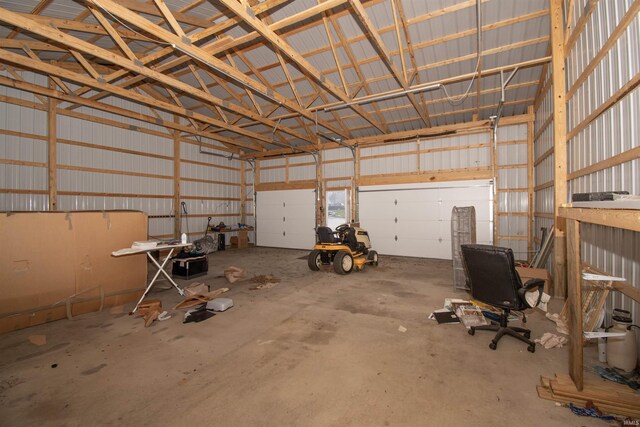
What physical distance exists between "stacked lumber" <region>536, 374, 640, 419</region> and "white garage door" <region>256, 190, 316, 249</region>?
8939 millimetres

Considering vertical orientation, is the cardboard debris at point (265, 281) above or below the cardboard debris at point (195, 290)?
below

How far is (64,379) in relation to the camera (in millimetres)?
2455

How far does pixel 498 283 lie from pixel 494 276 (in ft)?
0.29

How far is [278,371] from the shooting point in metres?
2.57

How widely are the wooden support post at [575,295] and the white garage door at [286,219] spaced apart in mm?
8976

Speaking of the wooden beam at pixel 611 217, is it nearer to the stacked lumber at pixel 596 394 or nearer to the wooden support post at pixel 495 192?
the stacked lumber at pixel 596 394

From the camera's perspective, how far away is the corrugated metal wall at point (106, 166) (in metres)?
6.40

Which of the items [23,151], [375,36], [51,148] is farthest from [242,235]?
[375,36]

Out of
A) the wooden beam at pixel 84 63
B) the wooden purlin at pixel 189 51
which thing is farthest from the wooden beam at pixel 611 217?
the wooden beam at pixel 84 63

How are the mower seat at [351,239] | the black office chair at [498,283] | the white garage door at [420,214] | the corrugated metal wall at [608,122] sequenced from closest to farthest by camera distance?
the corrugated metal wall at [608,122]
the black office chair at [498,283]
the mower seat at [351,239]
the white garage door at [420,214]

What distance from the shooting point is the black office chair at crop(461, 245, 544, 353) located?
9.27 feet

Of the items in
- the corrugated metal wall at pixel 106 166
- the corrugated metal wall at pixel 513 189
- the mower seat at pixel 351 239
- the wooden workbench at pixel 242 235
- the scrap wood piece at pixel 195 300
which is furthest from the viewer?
the wooden workbench at pixel 242 235

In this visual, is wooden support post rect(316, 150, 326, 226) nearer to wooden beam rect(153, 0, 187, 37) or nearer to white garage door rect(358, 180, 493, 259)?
white garage door rect(358, 180, 493, 259)

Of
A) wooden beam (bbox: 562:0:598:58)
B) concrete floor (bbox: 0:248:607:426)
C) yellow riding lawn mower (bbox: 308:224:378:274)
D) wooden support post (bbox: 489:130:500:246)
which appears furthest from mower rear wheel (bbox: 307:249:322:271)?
wooden beam (bbox: 562:0:598:58)
